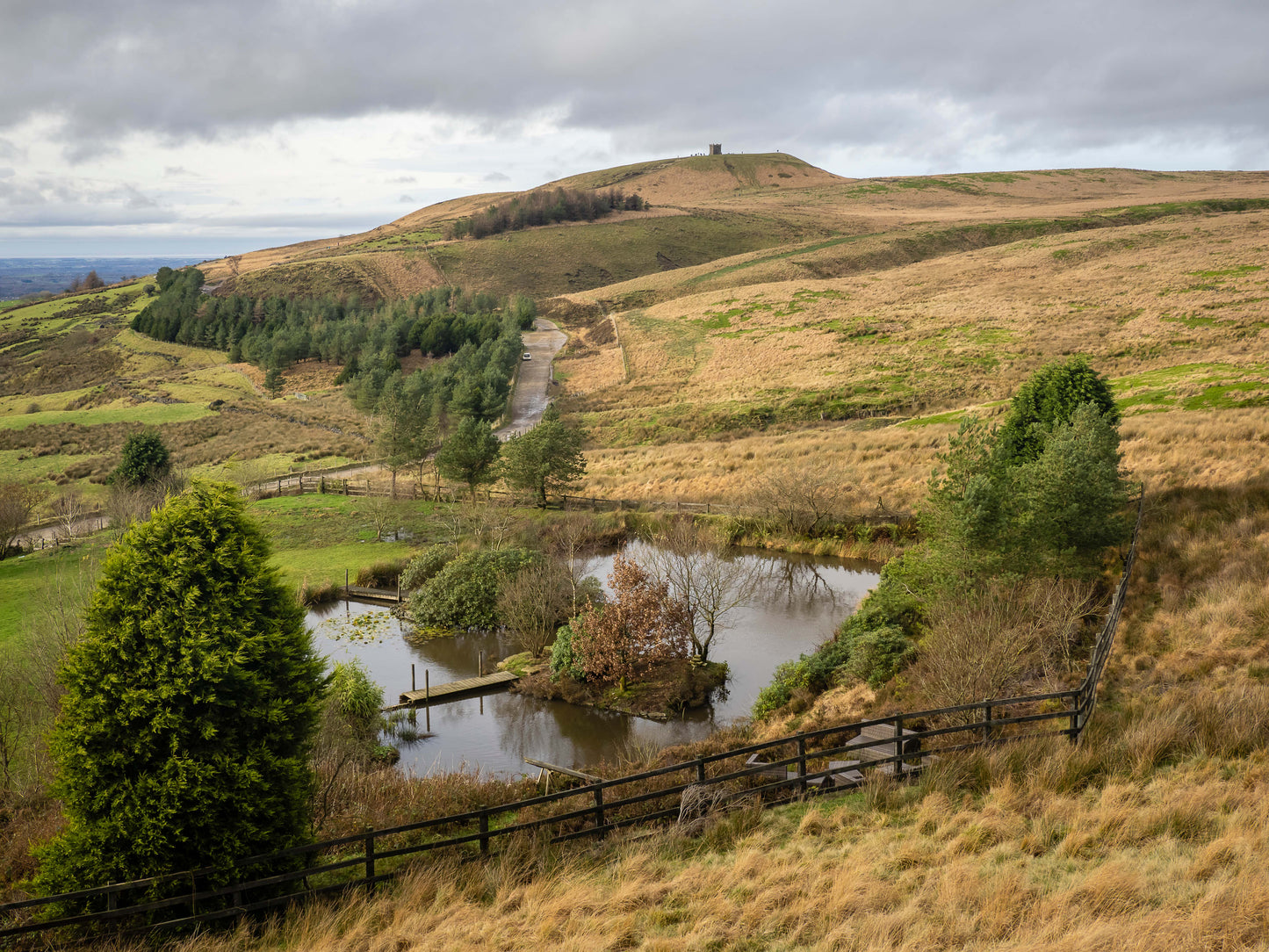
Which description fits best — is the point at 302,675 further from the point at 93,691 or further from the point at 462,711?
the point at 462,711

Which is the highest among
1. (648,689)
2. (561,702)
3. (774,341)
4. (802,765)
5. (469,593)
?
(774,341)

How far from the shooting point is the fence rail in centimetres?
916

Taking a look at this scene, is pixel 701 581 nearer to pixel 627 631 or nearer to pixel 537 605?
pixel 627 631

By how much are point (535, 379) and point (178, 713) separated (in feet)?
262

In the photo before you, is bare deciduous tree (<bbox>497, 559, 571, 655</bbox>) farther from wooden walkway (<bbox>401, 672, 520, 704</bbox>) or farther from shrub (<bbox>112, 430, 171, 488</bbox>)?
shrub (<bbox>112, 430, 171, 488</bbox>)

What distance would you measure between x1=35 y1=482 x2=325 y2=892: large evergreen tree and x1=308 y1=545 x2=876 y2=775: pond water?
32.5 feet

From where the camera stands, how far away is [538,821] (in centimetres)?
1041

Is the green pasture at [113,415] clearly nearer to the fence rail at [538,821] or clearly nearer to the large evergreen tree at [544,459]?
the large evergreen tree at [544,459]

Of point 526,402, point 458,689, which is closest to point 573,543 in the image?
point 458,689

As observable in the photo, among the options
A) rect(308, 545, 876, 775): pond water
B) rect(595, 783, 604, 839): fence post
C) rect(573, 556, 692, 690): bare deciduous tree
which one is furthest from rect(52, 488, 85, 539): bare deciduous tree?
rect(595, 783, 604, 839): fence post

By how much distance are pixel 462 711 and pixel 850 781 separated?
1684cm

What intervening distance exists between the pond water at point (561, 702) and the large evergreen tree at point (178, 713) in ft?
32.5

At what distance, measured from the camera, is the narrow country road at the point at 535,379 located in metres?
73.7

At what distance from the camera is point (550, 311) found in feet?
406
